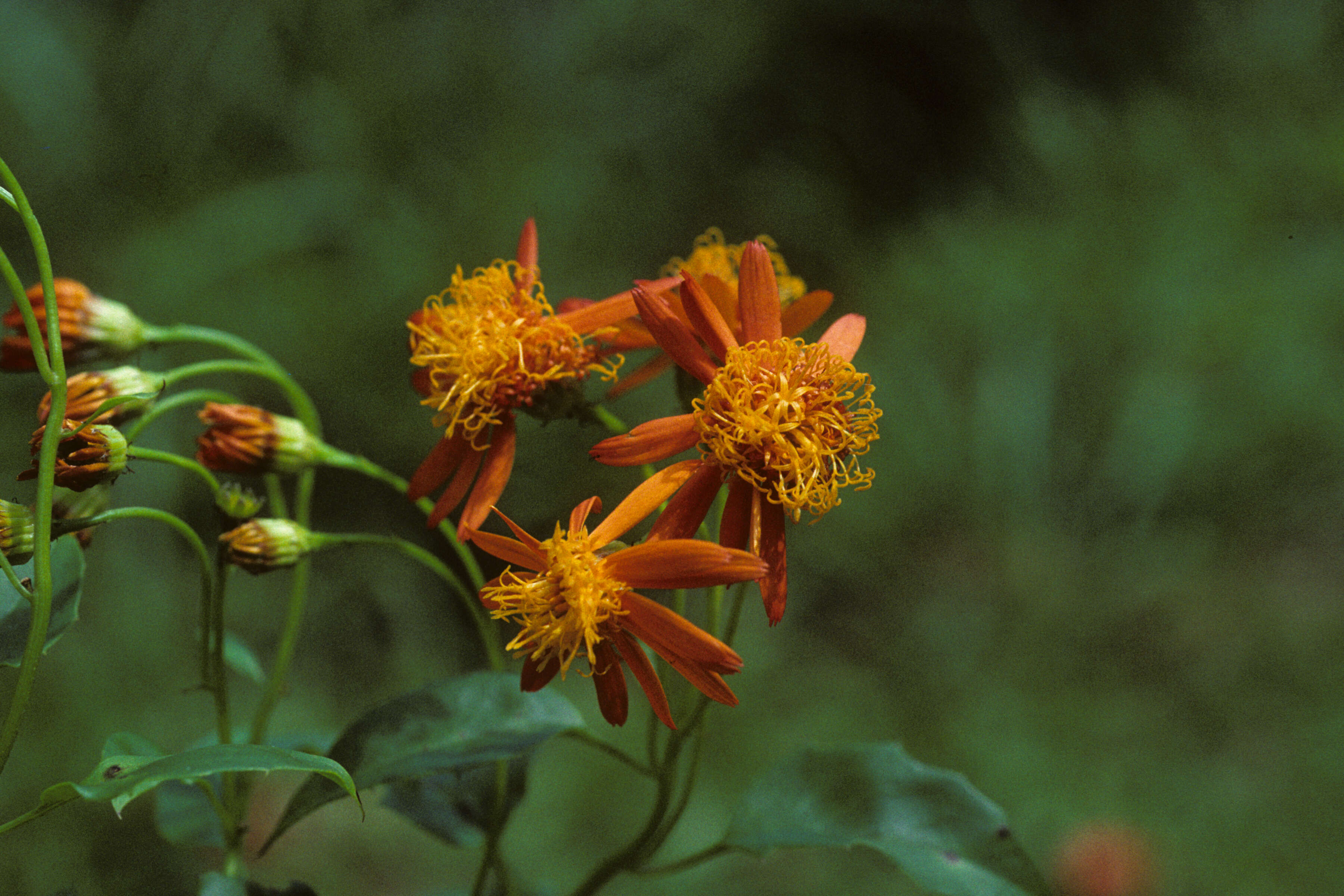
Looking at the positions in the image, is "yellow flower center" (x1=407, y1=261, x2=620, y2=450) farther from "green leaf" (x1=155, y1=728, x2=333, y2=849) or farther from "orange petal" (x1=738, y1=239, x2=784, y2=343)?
"green leaf" (x1=155, y1=728, x2=333, y2=849)

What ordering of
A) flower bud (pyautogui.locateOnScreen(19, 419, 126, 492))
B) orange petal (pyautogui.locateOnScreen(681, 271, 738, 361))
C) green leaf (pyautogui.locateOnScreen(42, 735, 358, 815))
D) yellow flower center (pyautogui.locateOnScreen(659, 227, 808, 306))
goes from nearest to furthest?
green leaf (pyautogui.locateOnScreen(42, 735, 358, 815)), flower bud (pyautogui.locateOnScreen(19, 419, 126, 492)), orange petal (pyautogui.locateOnScreen(681, 271, 738, 361)), yellow flower center (pyautogui.locateOnScreen(659, 227, 808, 306))

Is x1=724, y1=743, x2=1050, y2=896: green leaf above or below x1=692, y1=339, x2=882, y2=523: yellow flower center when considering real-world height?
below

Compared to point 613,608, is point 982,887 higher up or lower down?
higher up

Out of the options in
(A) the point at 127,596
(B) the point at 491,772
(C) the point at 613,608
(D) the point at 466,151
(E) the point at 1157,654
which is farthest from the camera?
(D) the point at 466,151

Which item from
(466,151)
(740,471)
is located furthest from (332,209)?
(740,471)

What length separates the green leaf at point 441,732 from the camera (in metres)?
0.71

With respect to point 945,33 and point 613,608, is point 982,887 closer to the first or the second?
point 613,608

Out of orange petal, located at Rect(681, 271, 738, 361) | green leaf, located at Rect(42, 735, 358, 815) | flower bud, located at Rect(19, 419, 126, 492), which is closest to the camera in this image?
green leaf, located at Rect(42, 735, 358, 815)

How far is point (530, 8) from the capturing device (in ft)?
7.56

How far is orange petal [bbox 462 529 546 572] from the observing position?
0.66 m

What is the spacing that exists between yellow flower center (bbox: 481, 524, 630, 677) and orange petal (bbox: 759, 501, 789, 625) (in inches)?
3.7

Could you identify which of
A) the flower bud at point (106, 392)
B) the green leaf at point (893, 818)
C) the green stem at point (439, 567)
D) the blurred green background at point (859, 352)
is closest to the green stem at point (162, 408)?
the flower bud at point (106, 392)

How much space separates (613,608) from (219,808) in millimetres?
316

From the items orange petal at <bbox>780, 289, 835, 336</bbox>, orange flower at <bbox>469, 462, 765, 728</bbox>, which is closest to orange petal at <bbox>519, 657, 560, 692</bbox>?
orange flower at <bbox>469, 462, 765, 728</bbox>
